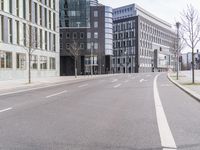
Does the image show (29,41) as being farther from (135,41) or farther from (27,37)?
(135,41)

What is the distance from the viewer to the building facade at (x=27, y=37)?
143 ft

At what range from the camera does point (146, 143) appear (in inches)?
260

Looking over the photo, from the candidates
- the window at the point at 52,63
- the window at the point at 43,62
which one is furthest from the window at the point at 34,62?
the window at the point at 52,63

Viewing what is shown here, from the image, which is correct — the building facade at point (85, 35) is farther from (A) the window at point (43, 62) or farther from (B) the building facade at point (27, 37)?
(A) the window at point (43, 62)

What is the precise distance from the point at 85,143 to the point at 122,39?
135730 mm

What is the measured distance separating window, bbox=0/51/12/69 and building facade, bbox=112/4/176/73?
8836 cm

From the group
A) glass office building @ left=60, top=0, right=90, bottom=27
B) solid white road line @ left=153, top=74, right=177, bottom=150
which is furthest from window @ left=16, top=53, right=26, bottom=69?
glass office building @ left=60, top=0, right=90, bottom=27

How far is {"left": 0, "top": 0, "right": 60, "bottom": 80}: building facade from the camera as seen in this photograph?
43534 mm

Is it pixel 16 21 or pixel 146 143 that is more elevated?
pixel 16 21

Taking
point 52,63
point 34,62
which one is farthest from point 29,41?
point 52,63

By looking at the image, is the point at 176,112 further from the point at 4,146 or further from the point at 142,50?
the point at 142,50

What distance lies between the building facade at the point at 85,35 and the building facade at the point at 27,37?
2954cm

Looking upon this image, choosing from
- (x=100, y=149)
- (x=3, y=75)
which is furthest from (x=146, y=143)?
(x=3, y=75)

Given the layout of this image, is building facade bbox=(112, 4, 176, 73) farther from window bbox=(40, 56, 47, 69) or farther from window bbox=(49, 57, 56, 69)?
window bbox=(40, 56, 47, 69)
